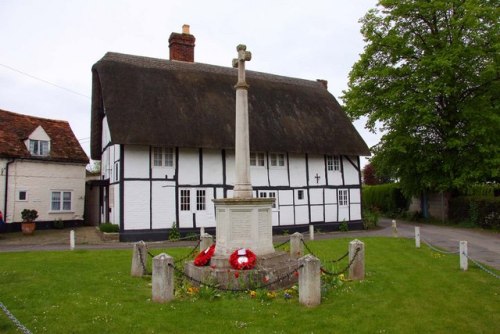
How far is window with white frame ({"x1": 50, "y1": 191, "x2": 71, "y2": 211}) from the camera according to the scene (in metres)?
24.3

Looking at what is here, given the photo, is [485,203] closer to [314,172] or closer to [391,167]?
[391,167]

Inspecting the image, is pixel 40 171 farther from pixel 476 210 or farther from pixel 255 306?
pixel 476 210

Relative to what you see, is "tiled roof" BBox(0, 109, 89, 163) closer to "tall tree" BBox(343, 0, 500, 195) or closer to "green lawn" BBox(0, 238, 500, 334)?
"green lawn" BBox(0, 238, 500, 334)

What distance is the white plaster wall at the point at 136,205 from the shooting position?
60.3ft

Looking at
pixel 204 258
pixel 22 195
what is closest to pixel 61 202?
pixel 22 195

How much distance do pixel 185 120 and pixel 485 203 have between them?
16.8 metres

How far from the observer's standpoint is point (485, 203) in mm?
22141

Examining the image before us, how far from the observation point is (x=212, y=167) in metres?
20.5

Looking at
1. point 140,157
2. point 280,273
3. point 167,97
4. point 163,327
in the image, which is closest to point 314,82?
point 167,97

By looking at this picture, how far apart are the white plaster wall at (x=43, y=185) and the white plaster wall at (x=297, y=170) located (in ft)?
43.3

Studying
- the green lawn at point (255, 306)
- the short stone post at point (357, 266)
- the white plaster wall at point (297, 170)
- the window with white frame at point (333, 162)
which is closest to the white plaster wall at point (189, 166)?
the white plaster wall at point (297, 170)

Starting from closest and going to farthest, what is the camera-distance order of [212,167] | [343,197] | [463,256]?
1. [463,256]
2. [212,167]
3. [343,197]

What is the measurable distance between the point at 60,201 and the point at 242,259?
1924 cm

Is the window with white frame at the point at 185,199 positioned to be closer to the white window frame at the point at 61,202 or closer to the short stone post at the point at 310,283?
the white window frame at the point at 61,202
